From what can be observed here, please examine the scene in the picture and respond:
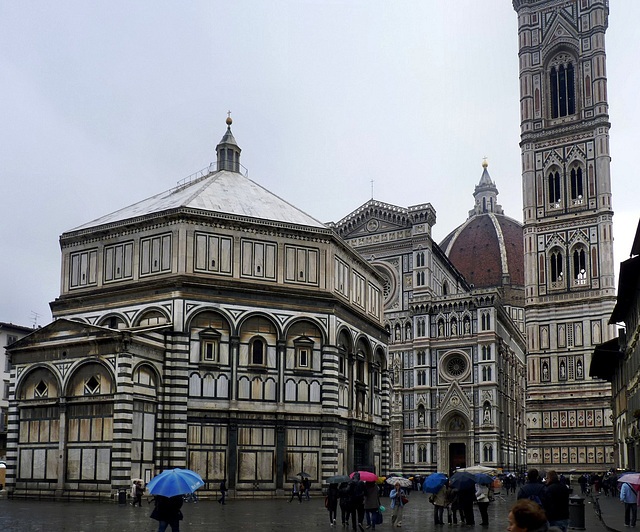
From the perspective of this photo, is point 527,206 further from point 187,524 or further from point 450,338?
point 187,524

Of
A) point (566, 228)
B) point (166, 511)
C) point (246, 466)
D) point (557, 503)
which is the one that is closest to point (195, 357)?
point (246, 466)

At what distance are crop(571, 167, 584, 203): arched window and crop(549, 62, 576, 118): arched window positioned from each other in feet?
21.2

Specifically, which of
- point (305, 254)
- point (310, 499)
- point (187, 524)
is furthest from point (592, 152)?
point (187, 524)

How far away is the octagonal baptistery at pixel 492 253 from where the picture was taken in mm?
135625

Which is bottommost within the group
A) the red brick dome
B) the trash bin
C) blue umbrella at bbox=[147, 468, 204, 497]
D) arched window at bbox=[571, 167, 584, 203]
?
the trash bin

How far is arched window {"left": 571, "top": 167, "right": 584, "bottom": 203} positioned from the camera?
8112 cm

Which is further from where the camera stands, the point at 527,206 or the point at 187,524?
the point at 527,206

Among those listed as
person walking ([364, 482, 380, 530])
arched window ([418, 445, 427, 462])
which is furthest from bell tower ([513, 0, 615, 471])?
person walking ([364, 482, 380, 530])

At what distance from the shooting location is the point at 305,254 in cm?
4303

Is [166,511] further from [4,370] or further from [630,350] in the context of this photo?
[4,370]

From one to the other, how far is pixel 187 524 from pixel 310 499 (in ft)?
55.6

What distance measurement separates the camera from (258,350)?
41062 millimetres

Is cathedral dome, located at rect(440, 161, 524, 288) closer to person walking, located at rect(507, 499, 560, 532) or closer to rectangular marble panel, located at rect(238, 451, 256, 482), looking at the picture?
rectangular marble panel, located at rect(238, 451, 256, 482)

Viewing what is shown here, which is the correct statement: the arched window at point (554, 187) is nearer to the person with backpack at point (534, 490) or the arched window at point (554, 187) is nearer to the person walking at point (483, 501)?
the person walking at point (483, 501)
